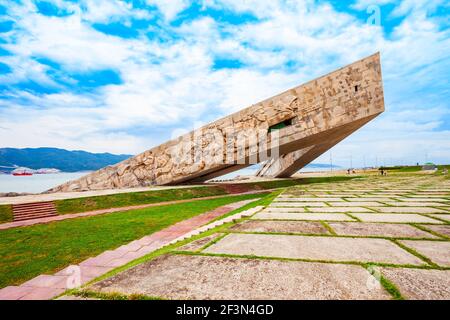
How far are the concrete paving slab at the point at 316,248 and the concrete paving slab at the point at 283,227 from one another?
0.31m

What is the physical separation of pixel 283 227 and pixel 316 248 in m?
0.99

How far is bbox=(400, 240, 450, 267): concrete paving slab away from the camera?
2100 mm

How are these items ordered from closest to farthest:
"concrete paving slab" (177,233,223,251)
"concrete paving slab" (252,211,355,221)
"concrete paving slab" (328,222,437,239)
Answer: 1. "concrete paving slab" (177,233,223,251)
2. "concrete paving slab" (328,222,437,239)
3. "concrete paving slab" (252,211,355,221)

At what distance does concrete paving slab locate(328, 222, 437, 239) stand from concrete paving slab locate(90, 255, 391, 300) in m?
1.36

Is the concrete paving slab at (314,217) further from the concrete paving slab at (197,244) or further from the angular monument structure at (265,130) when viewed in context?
→ the angular monument structure at (265,130)

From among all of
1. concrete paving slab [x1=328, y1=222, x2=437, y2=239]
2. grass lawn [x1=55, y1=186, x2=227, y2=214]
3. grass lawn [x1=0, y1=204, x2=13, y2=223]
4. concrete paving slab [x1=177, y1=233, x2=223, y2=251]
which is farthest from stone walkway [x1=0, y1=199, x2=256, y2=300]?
grass lawn [x1=0, y1=204, x2=13, y2=223]

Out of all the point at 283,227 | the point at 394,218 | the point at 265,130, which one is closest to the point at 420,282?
the point at 283,227

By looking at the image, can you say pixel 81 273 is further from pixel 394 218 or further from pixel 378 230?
pixel 394 218

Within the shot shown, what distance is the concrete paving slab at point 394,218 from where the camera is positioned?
3.70m

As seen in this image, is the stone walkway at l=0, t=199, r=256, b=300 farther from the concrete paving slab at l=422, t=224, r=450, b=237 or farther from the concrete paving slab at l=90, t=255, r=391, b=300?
the concrete paving slab at l=422, t=224, r=450, b=237

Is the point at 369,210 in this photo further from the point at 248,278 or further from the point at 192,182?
the point at 192,182

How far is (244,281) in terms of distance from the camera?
174 cm
